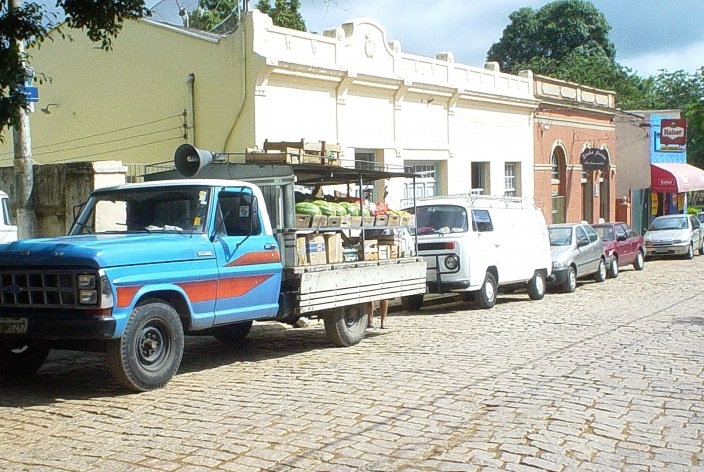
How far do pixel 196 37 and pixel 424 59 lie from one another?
720cm

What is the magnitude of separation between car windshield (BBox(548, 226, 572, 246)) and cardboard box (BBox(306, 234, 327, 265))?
1220 cm

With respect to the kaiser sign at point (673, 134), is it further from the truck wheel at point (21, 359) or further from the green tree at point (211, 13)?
the truck wheel at point (21, 359)

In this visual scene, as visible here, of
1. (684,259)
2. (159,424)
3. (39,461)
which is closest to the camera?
(39,461)

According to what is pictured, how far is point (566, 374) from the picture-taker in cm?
986

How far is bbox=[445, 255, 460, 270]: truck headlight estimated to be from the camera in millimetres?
16547

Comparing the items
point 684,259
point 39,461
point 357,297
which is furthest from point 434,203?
point 684,259

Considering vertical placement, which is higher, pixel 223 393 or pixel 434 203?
pixel 434 203

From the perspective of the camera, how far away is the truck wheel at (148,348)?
8562mm

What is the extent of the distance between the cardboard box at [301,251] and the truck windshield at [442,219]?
5.98m

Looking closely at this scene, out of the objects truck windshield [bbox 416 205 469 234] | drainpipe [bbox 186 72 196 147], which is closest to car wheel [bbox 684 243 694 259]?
truck windshield [bbox 416 205 469 234]

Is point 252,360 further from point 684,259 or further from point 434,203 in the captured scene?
point 684,259

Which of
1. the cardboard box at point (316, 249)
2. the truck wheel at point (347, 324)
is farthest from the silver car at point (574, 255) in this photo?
the cardboard box at point (316, 249)

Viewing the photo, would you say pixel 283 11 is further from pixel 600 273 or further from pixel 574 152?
pixel 600 273

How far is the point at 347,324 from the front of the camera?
12.2m
